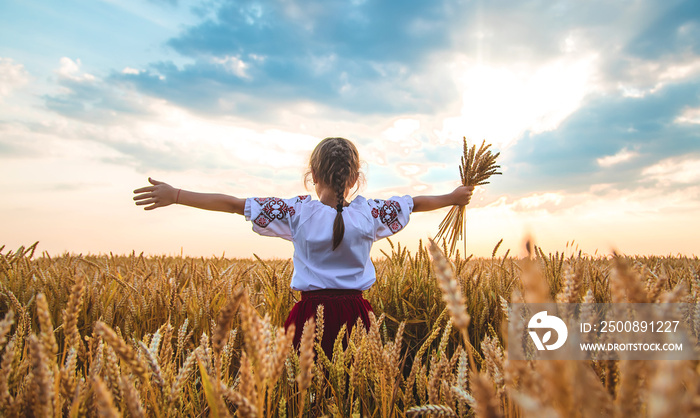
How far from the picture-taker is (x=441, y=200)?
12.1ft

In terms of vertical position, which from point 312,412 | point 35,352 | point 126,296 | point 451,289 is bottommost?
point 312,412

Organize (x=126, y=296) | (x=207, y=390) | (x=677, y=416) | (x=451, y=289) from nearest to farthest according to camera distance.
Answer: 1. (x=677, y=416)
2. (x=451, y=289)
3. (x=207, y=390)
4. (x=126, y=296)

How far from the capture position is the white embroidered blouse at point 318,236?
125 inches

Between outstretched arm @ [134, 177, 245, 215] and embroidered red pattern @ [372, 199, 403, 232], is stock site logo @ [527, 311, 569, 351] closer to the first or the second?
embroidered red pattern @ [372, 199, 403, 232]

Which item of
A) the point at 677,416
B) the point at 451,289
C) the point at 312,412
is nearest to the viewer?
the point at 677,416

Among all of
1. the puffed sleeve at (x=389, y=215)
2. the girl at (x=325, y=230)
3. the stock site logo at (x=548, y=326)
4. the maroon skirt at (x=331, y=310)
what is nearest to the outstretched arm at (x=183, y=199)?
the girl at (x=325, y=230)

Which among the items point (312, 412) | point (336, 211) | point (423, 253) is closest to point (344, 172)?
point (336, 211)

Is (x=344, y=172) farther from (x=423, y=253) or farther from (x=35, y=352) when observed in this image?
(x=35, y=352)

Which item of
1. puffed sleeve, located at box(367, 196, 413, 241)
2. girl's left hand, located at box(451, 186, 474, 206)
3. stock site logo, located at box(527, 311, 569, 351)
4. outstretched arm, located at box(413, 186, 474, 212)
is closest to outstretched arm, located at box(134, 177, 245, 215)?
puffed sleeve, located at box(367, 196, 413, 241)

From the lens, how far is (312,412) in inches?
65.4

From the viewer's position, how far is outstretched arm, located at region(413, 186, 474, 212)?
3695mm

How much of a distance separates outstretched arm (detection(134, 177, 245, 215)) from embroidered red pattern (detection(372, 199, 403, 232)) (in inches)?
42.9

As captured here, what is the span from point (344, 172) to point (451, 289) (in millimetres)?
2766

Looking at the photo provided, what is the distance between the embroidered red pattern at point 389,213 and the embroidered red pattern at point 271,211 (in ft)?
2.34
